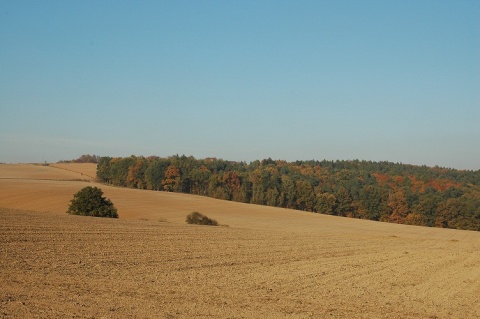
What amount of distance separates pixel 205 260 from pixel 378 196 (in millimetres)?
71279

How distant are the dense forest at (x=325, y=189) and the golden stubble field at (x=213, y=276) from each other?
49738mm

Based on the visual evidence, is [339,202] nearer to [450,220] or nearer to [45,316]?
[450,220]

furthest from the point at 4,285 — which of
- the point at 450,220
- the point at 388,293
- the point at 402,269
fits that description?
the point at 450,220

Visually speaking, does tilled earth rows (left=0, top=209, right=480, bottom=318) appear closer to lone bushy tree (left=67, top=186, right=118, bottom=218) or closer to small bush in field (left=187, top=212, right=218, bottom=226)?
lone bushy tree (left=67, top=186, right=118, bottom=218)

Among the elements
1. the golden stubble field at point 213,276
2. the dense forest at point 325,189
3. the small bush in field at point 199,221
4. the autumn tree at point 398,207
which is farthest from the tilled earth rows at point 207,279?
the autumn tree at point 398,207

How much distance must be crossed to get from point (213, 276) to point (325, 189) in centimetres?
8180

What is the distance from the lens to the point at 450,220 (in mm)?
78438

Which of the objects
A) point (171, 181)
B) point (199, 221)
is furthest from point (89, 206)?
point (171, 181)

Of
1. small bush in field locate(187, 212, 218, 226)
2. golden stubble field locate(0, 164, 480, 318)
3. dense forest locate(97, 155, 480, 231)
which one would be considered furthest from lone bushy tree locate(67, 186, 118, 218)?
dense forest locate(97, 155, 480, 231)

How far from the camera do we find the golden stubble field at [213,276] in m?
12.8

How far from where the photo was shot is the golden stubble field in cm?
1275

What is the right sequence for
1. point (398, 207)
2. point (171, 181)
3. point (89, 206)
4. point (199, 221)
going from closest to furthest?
point (89, 206) < point (199, 221) < point (398, 207) < point (171, 181)

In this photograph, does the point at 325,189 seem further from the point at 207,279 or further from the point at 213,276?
the point at 207,279

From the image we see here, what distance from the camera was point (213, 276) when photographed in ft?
58.1
